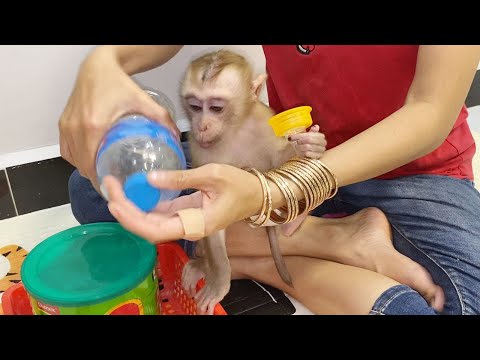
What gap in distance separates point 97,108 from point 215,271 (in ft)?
1.36

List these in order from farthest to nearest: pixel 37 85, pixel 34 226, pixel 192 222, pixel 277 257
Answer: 1. pixel 37 85
2. pixel 34 226
3. pixel 277 257
4. pixel 192 222

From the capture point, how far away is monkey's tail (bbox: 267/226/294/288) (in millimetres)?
1107

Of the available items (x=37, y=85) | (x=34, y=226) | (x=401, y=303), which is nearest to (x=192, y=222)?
(x=401, y=303)

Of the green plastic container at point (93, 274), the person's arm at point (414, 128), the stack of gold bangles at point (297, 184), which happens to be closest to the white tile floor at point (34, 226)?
the green plastic container at point (93, 274)

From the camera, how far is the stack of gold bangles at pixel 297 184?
0.79 meters

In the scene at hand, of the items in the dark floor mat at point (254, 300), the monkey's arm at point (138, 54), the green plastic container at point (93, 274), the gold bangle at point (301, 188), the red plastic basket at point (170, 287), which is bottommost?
the dark floor mat at point (254, 300)

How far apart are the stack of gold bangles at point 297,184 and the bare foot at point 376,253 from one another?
0.91ft

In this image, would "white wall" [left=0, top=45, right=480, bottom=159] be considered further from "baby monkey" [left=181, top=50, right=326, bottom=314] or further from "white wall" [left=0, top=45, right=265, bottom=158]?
"baby monkey" [left=181, top=50, right=326, bottom=314]

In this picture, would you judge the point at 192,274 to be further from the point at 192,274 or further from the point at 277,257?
the point at 277,257

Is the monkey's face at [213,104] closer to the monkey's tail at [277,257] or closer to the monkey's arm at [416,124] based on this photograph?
the monkey's tail at [277,257]

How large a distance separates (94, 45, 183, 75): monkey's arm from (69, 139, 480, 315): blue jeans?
30cm

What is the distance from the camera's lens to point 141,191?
696 mm

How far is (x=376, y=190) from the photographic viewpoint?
1115mm
